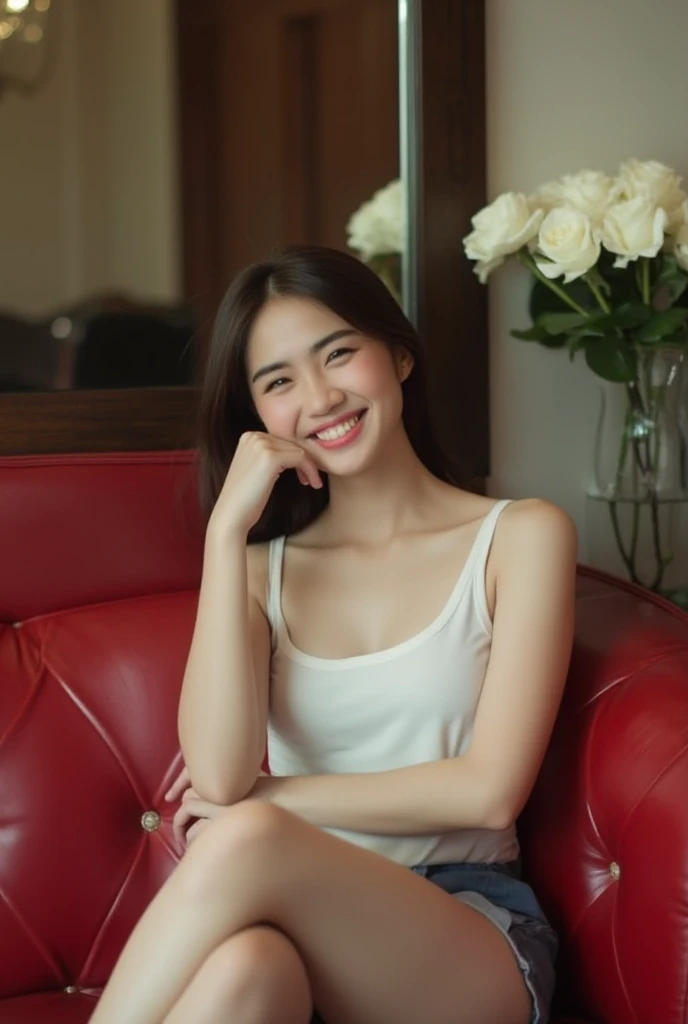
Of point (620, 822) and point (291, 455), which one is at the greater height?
point (291, 455)

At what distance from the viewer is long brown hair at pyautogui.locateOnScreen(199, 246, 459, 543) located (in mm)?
1595

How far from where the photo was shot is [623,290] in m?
2.01

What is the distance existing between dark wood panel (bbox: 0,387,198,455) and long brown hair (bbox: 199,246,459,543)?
245 millimetres

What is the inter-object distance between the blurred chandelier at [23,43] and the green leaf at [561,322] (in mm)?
838

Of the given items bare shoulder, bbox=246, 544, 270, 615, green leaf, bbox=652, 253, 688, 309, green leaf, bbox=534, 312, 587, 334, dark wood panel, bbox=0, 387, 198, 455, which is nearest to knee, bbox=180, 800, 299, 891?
bare shoulder, bbox=246, 544, 270, 615

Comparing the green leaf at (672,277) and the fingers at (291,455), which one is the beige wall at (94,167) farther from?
the green leaf at (672,277)

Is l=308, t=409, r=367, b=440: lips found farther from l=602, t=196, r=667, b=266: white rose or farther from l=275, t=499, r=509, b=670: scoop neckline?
l=602, t=196, r=667, b=266: white rose

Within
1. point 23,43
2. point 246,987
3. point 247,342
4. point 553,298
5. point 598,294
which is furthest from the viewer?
point 553,298

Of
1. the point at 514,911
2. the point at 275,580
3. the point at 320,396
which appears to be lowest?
the point at 514,911

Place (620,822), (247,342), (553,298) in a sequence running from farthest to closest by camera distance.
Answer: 1. (553,298)
2. (247,342)
3. (620,822)

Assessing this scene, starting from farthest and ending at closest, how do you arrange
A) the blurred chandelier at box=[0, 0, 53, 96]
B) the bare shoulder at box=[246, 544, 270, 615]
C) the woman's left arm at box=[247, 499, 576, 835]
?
the blurred chandelier at box=[0, 0, 53, 96], the bare shoulder at box=[246, 544, 270, 615], the woman's left arm at box=[247, 499, 576, 835]

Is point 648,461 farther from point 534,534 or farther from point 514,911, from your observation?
point 514,911

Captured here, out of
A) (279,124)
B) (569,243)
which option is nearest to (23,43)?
(279,124)

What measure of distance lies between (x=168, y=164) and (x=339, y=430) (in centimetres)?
71
